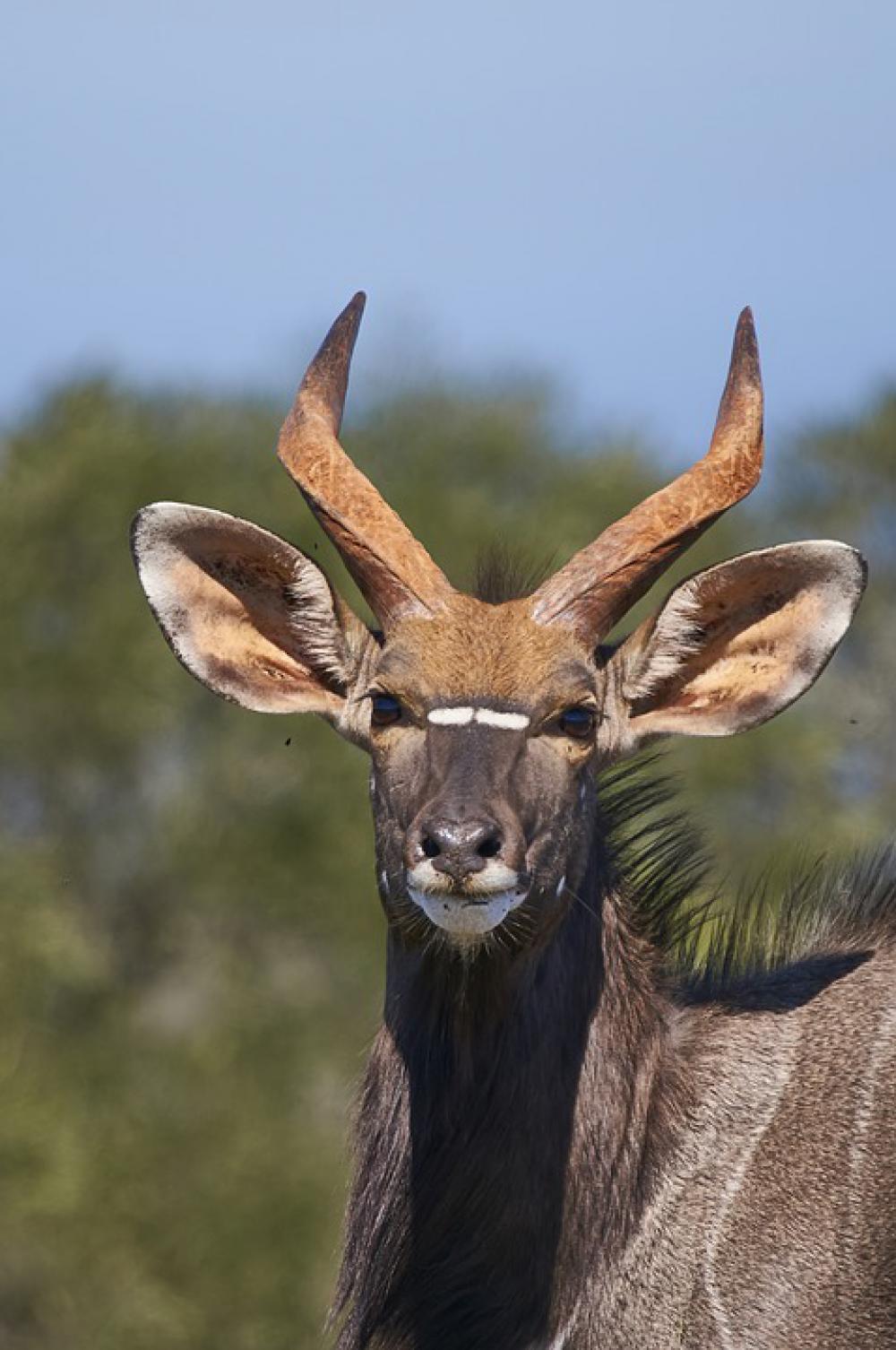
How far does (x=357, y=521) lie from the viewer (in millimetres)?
8844

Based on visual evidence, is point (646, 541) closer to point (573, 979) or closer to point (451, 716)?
point (451, 716)

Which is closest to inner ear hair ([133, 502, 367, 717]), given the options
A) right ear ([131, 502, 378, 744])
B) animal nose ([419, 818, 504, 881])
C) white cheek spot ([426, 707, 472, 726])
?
right ear ([131, 502, 378, 744])

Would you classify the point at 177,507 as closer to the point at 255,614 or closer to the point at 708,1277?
the point at 255,614

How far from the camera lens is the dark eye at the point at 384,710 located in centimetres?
852

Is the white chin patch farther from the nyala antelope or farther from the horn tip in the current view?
the horn tip

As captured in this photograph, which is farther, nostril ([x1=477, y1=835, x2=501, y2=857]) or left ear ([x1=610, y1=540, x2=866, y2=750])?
left ear ([x1=610, y1=540, x2=866, y2=750])

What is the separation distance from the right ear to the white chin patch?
114 centimetres

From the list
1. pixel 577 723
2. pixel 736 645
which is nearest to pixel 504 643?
pixel 577 723

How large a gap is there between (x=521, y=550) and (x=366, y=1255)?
236cm

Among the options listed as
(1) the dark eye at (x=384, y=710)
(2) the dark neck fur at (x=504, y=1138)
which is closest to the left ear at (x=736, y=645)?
(2) the dark neck fur at (x=504, y=1138)

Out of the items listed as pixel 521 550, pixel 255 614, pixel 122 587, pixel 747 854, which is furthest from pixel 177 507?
pixel 122 587

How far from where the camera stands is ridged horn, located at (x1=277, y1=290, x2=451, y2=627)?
28.7 ft

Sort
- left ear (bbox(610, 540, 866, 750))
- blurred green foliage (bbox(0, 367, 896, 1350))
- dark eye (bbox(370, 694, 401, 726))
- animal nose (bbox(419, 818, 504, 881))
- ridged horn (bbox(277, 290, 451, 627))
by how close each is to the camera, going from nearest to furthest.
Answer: animal nose (bbox(419, 818, 504, 881)) < dark eye (bbox(370, 694, 401, 726)) < left ear (bbox(610, 540, 866, 750)) < ridged horn (bbox(277, 290, 451, 627)) < blurred green foliage (bbox(0, 367, 896, 1350))

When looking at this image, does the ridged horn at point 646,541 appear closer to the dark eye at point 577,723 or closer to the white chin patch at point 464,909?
the dark eye at point 577,723
